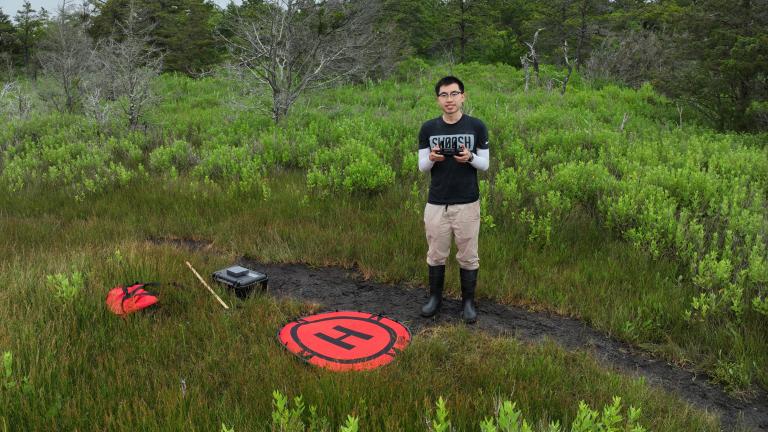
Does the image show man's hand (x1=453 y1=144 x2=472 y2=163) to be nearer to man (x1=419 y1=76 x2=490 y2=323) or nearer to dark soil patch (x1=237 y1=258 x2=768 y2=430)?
man (x1=419 y1=76 x2=490 y2=323)

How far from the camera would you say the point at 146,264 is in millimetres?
4996

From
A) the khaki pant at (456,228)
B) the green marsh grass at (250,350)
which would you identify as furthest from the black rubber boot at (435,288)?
the green marsh grass at (250,350)

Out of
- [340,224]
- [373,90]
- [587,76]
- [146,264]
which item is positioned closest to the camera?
[146,264]

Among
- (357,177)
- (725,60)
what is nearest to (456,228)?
(357,177)

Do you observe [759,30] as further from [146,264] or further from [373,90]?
[146,264]

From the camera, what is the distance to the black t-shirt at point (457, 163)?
4.51m

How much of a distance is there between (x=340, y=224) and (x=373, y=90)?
41.1 ft

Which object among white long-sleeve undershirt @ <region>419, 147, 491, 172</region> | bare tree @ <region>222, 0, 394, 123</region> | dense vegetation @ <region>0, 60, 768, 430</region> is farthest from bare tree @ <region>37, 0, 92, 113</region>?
white long-sleeve undershirt @ <region>419, 147, 491, 172</region>

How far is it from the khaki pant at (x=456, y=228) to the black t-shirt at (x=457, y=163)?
0.08 meters

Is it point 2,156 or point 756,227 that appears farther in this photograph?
point 2,156

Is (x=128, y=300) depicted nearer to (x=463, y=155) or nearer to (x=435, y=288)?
(x=435, y=288)

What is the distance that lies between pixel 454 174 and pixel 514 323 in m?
1.52

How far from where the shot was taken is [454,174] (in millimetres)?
4543

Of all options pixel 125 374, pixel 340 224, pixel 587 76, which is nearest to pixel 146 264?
pixel 125 374
